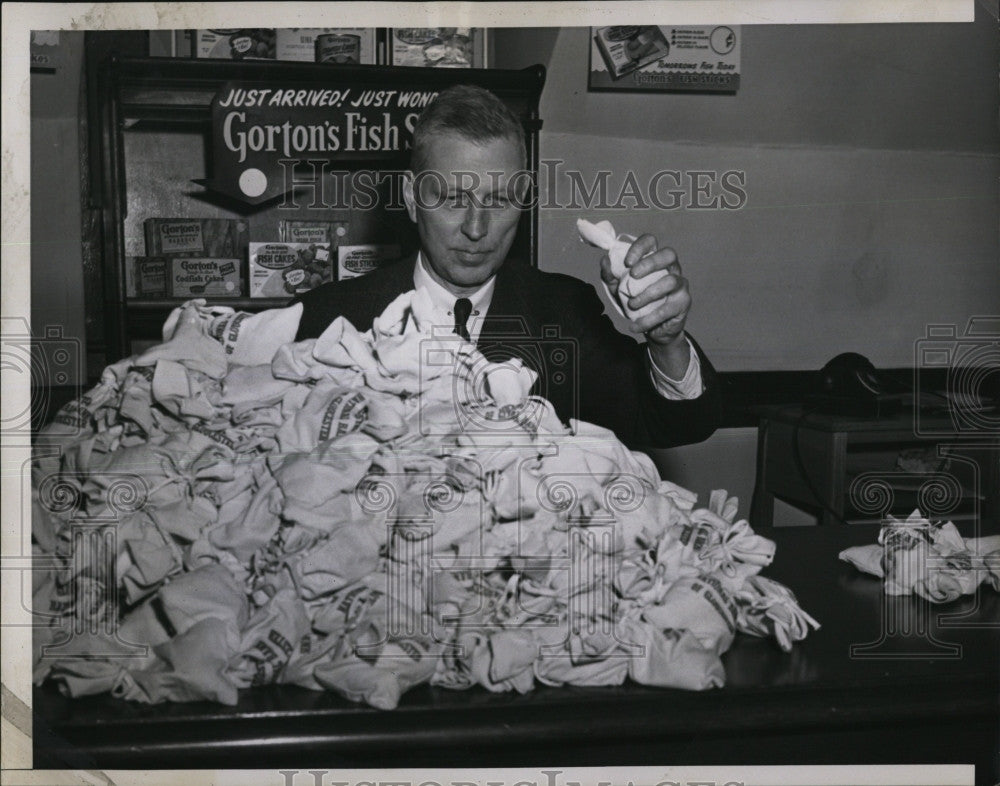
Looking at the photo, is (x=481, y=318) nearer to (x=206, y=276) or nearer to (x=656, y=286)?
(x=656, y=286)

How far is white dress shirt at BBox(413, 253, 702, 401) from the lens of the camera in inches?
44.5

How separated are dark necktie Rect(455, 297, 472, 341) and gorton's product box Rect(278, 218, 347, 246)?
34cm

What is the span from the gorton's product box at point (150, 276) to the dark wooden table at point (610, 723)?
2.68 feet

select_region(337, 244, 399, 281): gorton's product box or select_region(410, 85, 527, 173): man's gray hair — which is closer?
select_region(410, 85, 527, 173): man's gray hair

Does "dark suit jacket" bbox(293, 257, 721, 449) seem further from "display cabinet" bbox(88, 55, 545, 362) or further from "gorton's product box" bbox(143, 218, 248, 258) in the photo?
"gorton's product box" bbox(143, 218, 248, 258)

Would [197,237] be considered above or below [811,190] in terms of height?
below

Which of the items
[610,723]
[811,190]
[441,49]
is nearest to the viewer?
[610,723]

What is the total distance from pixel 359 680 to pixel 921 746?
0.53 meters

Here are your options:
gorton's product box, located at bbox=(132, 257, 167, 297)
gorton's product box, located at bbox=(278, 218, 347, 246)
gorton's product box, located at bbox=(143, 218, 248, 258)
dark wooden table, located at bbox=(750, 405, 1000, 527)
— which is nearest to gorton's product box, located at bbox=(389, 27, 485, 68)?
gorton's product box, located at bbox=(278, 218, 347, 246)

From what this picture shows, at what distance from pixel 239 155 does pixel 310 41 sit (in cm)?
21

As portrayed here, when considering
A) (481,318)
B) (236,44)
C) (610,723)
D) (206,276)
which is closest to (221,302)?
(206,276)

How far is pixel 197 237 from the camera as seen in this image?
149cm

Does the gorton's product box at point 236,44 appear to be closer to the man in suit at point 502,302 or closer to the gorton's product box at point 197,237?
the gorton's product box at point 197,237

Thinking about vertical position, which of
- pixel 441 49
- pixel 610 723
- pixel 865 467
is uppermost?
pixel 441 49
